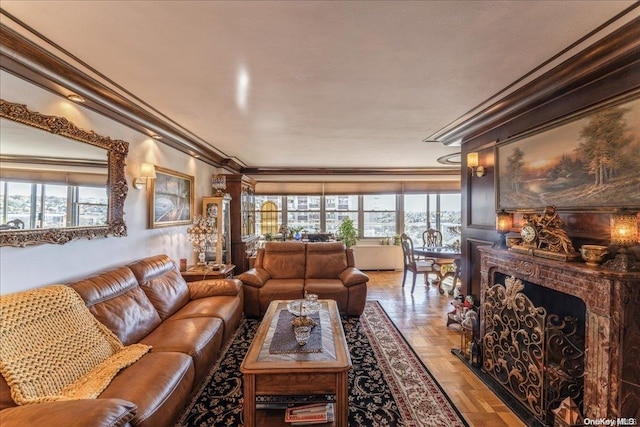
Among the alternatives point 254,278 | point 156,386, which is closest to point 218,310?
point 254,278

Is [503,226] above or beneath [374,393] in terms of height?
above

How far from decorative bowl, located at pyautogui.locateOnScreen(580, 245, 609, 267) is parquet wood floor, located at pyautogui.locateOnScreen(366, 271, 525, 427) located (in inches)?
46.8

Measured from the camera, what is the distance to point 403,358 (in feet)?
8.95

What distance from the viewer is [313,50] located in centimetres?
168

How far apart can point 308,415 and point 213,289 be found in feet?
6.53

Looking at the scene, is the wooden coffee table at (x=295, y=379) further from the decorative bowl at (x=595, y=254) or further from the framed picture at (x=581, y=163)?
the framed picture at (x=581, y=163)

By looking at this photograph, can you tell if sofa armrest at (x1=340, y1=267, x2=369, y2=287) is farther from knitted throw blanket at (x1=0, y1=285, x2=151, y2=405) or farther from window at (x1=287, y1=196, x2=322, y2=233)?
window at (x1=287, y1=196, x2=322, y2=233)

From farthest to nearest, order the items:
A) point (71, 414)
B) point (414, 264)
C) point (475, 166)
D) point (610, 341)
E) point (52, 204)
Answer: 1. point (414, 264)
2. point (475, 166)
3. point (52, 204)
4. point (610, 341)
5. point (71, 414)

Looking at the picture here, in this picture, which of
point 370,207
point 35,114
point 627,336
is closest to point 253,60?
point 35,114

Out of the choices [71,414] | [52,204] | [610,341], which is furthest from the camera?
[52,204]

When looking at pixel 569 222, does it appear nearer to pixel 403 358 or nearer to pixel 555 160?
pixel 555 160

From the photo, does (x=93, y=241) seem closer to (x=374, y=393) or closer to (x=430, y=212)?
(x=374, y=393)

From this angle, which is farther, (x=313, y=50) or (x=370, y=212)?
(x=370, y=212)

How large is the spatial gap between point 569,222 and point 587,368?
951mm
